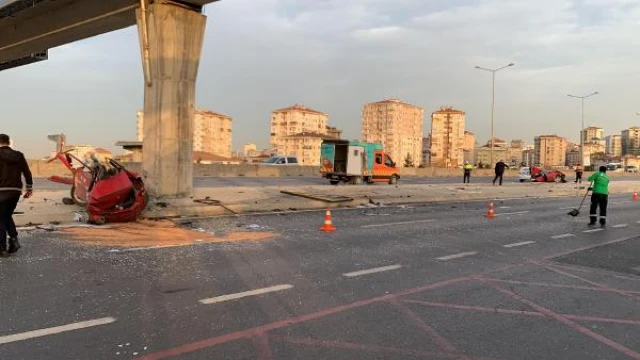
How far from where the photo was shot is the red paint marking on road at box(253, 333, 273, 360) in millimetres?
4023

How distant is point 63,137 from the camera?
13.5m

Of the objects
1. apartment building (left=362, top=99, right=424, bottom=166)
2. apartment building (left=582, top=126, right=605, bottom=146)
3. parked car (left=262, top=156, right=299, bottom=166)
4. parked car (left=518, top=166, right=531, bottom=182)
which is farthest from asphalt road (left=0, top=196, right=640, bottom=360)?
apartment building (left=582, top=126, right=605, bottom=146)

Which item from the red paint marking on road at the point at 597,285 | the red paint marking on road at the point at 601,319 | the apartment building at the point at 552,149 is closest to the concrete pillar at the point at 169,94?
the red paint marking on road at the point at 597,285

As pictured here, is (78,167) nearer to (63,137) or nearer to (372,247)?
Answer: (63,137)

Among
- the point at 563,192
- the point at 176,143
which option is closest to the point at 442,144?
the point at 563,192

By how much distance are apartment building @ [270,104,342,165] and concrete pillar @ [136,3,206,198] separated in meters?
91.5

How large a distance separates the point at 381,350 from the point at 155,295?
9.08 ft

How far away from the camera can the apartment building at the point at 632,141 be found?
13850 centimetres

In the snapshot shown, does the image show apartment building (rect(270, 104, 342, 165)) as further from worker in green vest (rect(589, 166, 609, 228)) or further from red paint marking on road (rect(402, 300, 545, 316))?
red paint marking on road (rect(402, 300, 545, 316))

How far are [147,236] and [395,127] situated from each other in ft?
376

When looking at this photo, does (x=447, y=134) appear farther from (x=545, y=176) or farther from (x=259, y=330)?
(x=259, y=330)

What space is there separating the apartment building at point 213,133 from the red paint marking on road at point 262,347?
114 meters

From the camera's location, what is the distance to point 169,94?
49.0 feet

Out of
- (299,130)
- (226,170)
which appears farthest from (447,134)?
(226,170)
